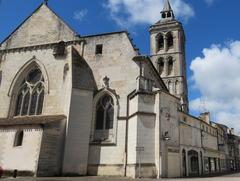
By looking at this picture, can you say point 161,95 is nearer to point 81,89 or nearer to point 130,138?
point 130,138

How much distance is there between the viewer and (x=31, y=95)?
20828 millimetres

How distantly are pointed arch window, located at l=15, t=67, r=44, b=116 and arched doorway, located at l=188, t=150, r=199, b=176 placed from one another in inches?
505

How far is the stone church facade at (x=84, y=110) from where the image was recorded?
16.5 metres

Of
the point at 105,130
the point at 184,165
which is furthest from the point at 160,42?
the point at 105,130

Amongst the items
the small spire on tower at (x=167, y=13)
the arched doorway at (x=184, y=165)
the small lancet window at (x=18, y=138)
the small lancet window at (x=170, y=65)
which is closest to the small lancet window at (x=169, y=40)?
the small lancet window at (x=170, y=65)

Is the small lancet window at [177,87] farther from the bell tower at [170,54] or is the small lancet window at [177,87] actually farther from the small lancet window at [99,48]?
the small lancet window at [99,48]

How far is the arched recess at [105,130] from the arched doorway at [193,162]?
25.2 ft

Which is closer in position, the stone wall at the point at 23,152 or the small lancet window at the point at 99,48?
the stone wall at the point at 23,152

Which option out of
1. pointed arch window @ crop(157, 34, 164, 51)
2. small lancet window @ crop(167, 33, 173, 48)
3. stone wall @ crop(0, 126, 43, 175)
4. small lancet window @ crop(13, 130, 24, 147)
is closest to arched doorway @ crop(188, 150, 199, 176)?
stone wall @ crop(0, 126, 43, 175)

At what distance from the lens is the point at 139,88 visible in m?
18.0

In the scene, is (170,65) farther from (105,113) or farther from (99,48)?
(105,113)

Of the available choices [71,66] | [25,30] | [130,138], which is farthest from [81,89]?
[25,30]

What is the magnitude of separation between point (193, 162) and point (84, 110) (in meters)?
11.1

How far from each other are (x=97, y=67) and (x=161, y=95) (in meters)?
5.44
